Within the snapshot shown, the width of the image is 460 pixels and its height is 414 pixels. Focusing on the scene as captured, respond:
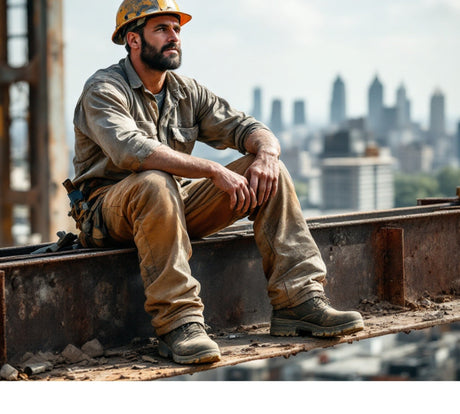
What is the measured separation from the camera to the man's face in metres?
5.29

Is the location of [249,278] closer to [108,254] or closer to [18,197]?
[108,254]

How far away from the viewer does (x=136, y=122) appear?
5297mm

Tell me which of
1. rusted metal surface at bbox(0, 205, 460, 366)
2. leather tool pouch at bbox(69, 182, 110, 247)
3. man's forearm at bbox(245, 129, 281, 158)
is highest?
man's forearm at bbox(245, 129, 281, 158)

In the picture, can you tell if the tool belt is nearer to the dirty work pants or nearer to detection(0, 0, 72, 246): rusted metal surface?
the dirty work pants

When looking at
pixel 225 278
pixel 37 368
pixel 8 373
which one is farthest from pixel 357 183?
pixel 8 373

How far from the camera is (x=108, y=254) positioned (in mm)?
5066

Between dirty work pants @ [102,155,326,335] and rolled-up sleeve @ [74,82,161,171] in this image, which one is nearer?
dirty work pants @ [102,155,326,335]

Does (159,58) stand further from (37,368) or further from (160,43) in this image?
(37,368)

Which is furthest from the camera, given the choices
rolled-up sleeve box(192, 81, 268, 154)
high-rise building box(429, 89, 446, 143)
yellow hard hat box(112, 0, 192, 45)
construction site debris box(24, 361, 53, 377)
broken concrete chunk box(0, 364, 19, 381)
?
high-rise building box(429, 89, 446, 143)

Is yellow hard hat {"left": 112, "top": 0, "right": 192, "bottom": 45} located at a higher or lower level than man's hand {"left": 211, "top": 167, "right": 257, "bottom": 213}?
higher

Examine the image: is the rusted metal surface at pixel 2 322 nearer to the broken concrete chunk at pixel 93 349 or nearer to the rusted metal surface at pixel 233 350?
the rusted metal surface at pixel 233 350

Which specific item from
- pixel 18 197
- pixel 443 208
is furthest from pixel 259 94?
pixel 443 208

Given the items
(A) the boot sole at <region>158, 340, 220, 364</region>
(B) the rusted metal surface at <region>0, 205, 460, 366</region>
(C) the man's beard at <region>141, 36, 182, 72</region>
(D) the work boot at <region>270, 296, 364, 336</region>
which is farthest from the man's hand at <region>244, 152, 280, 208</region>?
(A) the boot sole at <region>158, 340, 220, 364</region>

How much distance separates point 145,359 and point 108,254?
0.63 meters
